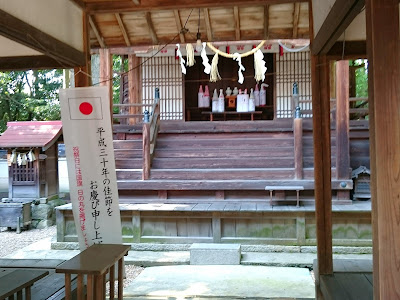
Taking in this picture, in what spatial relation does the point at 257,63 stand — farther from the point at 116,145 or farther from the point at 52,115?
the point at 52,115

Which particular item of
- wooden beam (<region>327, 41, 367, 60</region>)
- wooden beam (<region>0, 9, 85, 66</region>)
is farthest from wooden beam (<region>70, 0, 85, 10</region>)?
wooden beam (<region>327, 41, 367, 60</region>)

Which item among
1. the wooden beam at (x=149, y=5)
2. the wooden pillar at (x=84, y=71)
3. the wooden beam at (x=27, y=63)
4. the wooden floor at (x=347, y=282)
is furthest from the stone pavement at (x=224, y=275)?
the wooden beam at (x=149, y=5)

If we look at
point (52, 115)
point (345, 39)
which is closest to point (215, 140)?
point (345, 39)

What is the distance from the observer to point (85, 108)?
4.82 metres

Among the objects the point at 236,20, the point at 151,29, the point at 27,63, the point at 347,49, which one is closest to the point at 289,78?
the point at 236,20

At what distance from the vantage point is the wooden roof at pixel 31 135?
36.6ft

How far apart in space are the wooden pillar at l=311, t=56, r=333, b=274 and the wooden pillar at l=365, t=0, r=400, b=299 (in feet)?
7.59

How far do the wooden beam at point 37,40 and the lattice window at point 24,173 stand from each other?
752cm

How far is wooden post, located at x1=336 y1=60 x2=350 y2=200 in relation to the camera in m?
8.89

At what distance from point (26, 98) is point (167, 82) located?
814 centimetres

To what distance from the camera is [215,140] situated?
34.6 feet

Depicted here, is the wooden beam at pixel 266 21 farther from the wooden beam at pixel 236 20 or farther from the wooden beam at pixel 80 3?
the wooden beam at pixel 80 3

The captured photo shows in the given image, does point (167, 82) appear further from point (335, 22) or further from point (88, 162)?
point (335, 22)

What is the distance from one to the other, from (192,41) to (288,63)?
7546 millimetres
